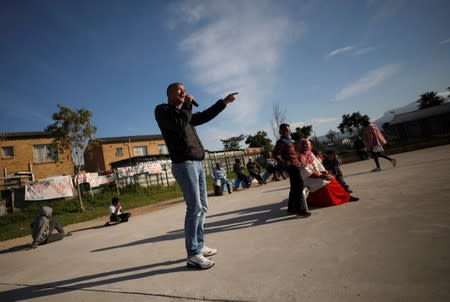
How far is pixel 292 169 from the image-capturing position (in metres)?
4.26

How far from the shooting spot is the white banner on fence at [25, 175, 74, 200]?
17.2 meters

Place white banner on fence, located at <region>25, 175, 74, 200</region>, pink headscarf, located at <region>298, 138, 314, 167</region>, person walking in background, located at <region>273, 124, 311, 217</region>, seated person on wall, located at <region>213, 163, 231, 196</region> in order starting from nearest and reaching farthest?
person walking in background, located at <region>273, 124, 311, 217</region> < pink headscarf, located at <region>298, 138, 314, 167</region> < seated person on wall, located at <region>213, 163, 231, 196</region> < white banner on fence, located at <region>25, 175, 74, 200</region>

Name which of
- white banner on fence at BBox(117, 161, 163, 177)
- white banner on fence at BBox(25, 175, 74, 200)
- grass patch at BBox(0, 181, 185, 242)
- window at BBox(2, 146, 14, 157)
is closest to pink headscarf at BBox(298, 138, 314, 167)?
grass patch at BBox(0, 181, 185, 242)

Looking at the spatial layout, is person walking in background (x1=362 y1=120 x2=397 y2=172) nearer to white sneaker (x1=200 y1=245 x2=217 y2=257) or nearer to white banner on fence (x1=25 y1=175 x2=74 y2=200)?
white sneaker (x1=200 y1=245 x2=217 y2=257)

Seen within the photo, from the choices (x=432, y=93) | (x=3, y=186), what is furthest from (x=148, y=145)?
(x=432, y=93)

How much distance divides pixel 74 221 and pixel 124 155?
71.2 feet

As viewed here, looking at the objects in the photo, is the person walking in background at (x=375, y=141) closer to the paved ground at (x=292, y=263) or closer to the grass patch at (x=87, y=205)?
the paved ground at (x=292, y=263)

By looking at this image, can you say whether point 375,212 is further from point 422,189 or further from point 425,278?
point 425,278

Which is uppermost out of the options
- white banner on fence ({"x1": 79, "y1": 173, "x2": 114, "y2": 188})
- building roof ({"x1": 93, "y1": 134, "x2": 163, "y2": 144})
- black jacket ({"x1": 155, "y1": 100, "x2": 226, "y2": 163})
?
building roof ({"x1": 93, "y1": 134, "x2": 163, "y2": 144})

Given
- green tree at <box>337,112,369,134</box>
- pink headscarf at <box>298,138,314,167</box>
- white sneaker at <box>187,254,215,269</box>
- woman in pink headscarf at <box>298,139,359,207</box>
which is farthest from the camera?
green tree at <box>337,112,369,134</box>

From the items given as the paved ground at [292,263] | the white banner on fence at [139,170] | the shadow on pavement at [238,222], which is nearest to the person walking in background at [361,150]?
the paved ground at [292,263]

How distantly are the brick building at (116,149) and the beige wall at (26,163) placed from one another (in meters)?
5.78

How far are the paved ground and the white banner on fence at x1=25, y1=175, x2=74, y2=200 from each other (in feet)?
51.0

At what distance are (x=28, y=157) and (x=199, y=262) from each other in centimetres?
2801
